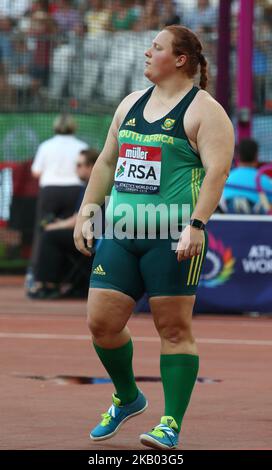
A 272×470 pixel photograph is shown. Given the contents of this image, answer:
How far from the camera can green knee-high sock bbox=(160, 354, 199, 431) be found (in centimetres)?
652

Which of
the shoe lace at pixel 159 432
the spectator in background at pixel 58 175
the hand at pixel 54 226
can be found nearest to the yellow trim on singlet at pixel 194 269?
→ the shoe lace at pixel 159 432

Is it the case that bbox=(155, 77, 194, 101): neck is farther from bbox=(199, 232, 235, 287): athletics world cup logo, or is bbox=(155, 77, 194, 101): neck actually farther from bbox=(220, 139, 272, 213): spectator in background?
bbox=(220, 139, 272, 213): spectator in background

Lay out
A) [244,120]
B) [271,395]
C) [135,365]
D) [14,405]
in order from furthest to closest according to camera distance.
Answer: [244,120], [135,365], [271,395], [14,405]

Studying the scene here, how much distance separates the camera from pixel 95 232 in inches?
275

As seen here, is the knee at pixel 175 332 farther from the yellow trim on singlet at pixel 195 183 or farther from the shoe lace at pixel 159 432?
the yellow trim on singlet at pixel 195 183

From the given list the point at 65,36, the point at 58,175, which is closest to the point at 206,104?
the point at 58,175

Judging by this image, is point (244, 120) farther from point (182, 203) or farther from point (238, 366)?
point (182, 203)

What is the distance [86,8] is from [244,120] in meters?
4.61

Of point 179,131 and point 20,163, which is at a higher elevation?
point 179,131

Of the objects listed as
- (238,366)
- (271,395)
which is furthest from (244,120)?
(271,395)

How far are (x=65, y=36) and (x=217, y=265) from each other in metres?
6.61

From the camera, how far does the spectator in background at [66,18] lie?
62.3 ft

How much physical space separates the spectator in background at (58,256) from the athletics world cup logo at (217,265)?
2.08 m
